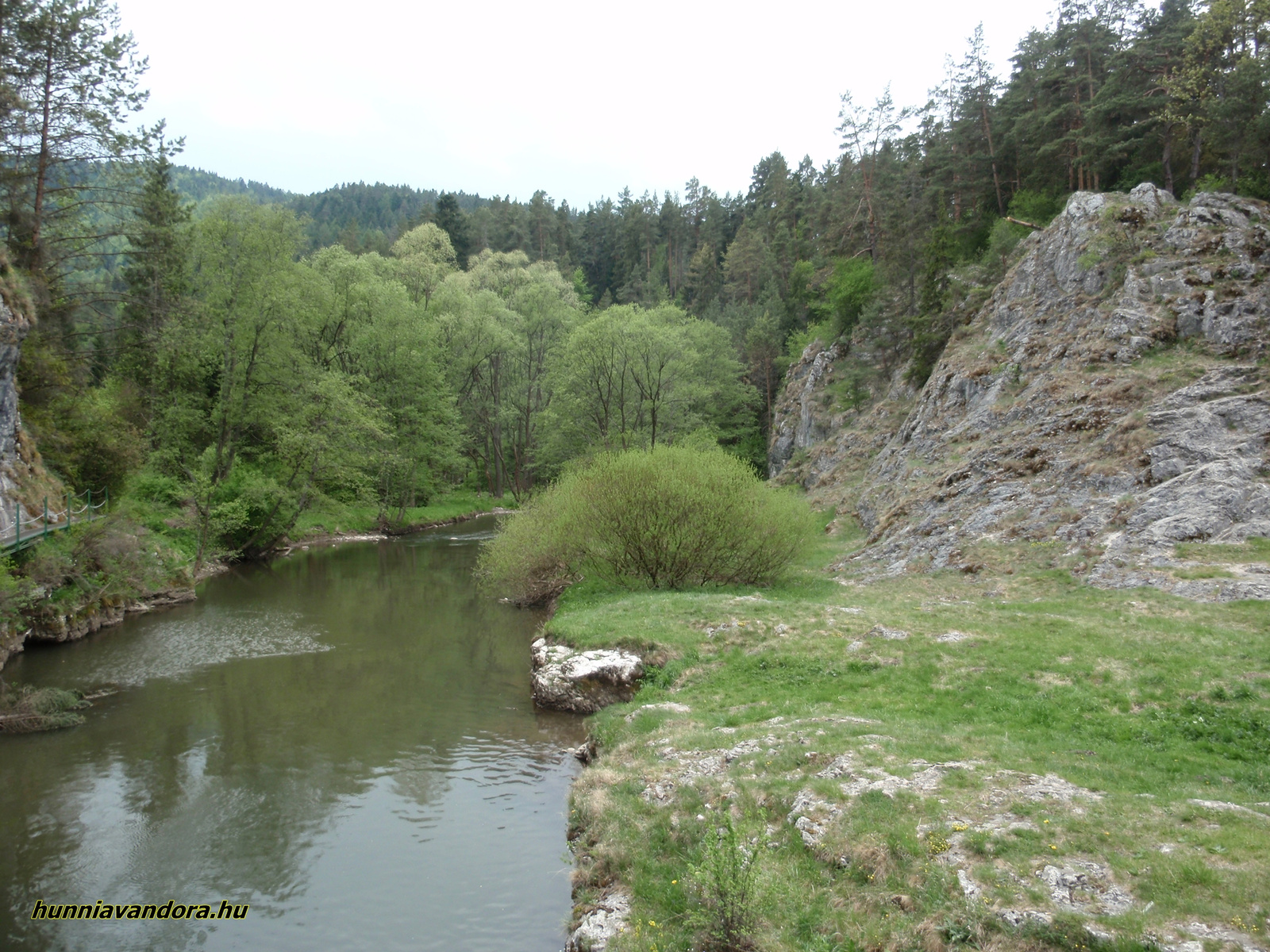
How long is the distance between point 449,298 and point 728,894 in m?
58.6

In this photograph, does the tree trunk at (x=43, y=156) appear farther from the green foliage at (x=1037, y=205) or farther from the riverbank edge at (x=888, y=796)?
the green foliage at (x=1037, y=205)

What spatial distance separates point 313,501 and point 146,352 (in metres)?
12.4

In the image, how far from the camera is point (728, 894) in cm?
808

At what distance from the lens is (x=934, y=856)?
8242 millimetres

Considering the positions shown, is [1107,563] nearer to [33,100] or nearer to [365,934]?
[365,934]

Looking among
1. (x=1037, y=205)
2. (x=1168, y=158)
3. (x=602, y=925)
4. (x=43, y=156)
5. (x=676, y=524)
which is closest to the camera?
(x=602, y=925)

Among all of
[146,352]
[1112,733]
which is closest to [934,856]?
[1112,733]

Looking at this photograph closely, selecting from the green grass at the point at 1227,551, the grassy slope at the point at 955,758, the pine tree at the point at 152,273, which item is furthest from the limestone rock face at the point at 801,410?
the pine tree at the point at 152,273

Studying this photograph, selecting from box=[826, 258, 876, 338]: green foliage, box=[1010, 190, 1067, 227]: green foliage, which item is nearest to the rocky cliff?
box=[1010, 190, 1067, 227]: green foliage

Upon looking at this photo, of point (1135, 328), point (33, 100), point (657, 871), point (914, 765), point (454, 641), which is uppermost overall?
point (33, 100)

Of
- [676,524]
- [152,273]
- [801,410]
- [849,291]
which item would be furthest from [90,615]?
[849,291]

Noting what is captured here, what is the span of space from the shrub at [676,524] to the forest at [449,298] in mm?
14562

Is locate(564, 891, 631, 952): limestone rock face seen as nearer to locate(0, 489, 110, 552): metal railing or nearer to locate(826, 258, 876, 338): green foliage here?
locate(0, 489, 110, 552): metal railing

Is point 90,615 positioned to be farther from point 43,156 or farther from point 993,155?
point 993,155
